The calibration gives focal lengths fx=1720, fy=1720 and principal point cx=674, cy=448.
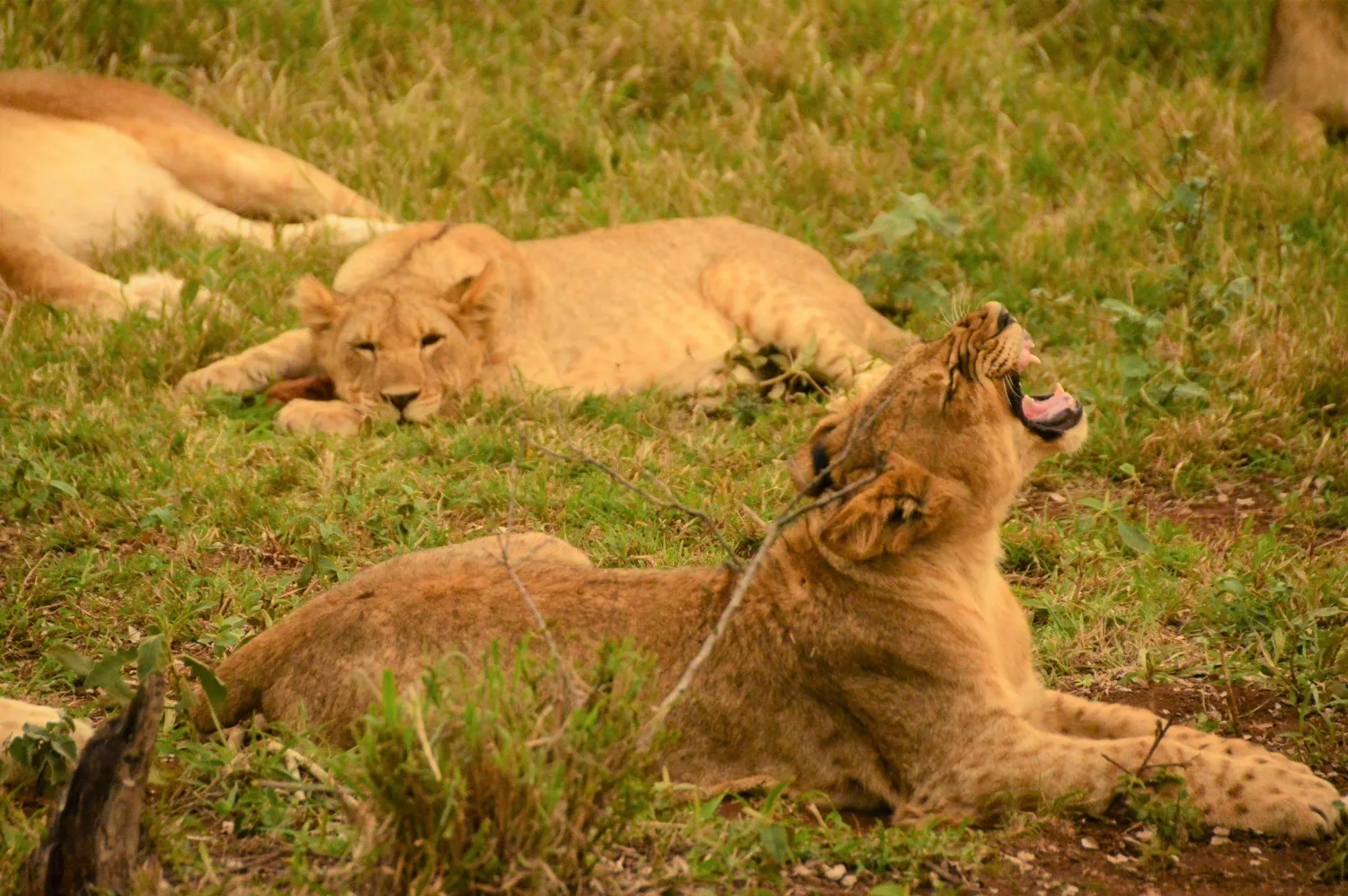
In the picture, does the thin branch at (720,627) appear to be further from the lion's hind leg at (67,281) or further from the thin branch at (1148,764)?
the lion's hind leg at (67,281)

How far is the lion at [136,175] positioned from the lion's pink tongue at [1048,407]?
13.0 feet

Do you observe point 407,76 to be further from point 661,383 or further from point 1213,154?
point 1213,154

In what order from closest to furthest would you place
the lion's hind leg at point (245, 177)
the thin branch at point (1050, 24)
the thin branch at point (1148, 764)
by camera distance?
1. the thin branch at point (1148, 764)
2. the lion's hind leg at point (245, 177)
3. the thin branch at point (1050, 24)

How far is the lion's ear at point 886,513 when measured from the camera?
141 inches

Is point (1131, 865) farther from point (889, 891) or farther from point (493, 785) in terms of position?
point (493, 785)

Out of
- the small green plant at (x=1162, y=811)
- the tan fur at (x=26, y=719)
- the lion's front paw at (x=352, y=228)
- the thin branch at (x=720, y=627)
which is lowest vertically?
the lion's front paw at (x=352, y=228)

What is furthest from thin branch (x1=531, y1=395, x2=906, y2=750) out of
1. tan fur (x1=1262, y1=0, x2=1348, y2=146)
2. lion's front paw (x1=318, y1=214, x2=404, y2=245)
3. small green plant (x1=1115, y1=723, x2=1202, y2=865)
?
tan fur (x1=1262, y1=0, x2=1348, y2=146)

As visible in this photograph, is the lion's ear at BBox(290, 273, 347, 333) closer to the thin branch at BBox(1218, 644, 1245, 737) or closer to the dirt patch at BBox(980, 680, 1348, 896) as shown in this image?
the thin branch at BBox(1218, 644, 1245, 737)

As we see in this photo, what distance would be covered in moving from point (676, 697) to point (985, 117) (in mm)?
5944

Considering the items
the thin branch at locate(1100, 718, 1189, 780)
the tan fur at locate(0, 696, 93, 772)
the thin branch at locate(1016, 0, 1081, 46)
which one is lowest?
the tan fur at locate(0, 696, 93, 772)

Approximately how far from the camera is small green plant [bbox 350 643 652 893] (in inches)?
105

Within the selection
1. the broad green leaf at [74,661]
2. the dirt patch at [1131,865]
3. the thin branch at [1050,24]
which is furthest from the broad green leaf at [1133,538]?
the thin branch at [1050,24]

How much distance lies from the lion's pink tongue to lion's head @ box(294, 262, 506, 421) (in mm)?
2540

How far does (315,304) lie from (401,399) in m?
0.54
